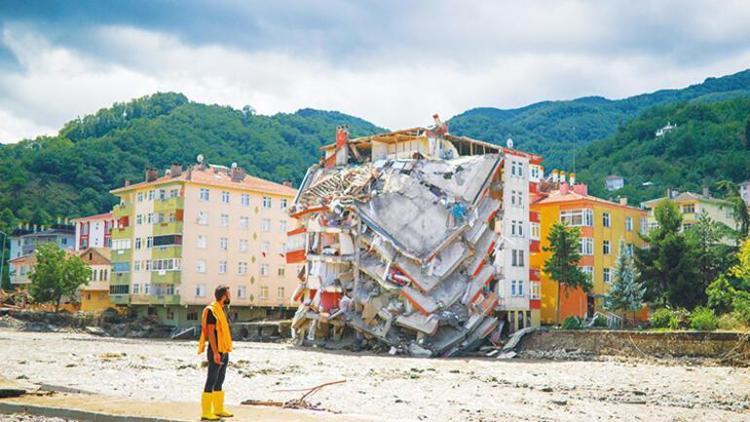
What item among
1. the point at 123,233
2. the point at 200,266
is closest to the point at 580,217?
the point at 200,266

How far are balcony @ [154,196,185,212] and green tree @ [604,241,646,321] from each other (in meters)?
42.9

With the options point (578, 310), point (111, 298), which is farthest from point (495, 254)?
point (111, 298)

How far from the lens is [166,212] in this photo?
84.5 metres

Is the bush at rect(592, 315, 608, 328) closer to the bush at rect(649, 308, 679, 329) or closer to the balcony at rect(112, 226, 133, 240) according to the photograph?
the bush at rect(649, 308, 679, 329)

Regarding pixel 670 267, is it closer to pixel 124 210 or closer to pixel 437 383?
pixel 437 383

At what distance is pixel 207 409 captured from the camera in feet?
56.0

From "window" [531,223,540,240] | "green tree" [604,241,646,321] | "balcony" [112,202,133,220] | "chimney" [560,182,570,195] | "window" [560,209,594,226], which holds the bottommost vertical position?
"green tree" [604,241,646,321]

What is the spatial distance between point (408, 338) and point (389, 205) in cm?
1028

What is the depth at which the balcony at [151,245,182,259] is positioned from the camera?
270 ft

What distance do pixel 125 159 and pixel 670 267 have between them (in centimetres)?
9981

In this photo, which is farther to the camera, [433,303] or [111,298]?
[111,298]

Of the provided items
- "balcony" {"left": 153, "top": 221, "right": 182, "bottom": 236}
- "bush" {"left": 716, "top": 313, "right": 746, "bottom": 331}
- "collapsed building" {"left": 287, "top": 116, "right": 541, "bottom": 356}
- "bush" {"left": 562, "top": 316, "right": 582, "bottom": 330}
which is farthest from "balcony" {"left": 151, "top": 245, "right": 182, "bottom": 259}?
"bush" {"left": 716, "top": 313, "right": 746, "bottom": 331}

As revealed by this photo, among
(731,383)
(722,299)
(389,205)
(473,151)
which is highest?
(473,151)

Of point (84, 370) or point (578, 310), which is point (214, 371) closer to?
point (84, 370)
